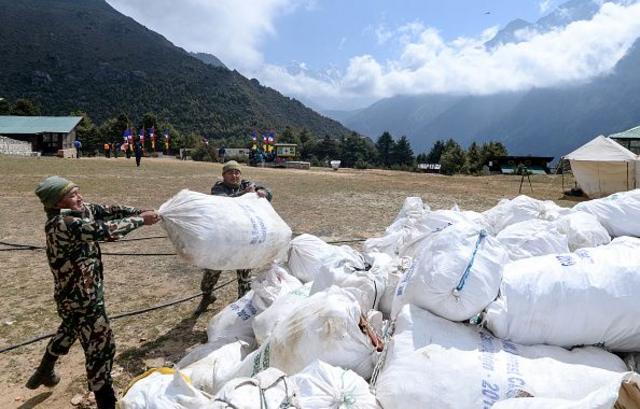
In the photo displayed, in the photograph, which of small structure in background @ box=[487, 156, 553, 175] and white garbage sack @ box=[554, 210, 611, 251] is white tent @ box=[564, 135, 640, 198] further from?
Result: small structure in background @ box=[487, 156, 553, 175]

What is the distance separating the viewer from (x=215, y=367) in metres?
2.38

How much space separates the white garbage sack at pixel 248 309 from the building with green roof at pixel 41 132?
41.8 m

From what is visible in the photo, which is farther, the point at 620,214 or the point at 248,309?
the point at 620,214

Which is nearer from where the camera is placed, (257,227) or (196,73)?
(257,227)

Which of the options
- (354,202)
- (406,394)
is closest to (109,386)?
(406,394)

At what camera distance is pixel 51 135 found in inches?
1558

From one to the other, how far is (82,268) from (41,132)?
4344 centimetres

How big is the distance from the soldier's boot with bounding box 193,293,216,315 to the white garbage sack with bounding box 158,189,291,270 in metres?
1.03

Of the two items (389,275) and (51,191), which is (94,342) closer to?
(51,191)

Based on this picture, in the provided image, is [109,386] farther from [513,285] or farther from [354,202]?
[354,202]

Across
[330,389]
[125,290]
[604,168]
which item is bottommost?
[125,290]

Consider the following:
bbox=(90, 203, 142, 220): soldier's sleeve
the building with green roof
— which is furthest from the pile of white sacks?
the building with green roof

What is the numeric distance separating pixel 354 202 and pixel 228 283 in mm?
7211

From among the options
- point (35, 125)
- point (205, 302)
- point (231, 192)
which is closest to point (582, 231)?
point (231, 192)
